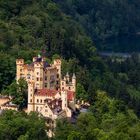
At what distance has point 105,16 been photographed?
15650cm

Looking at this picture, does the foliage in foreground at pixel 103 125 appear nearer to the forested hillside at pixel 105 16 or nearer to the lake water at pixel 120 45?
the lake water at pixel 120 45

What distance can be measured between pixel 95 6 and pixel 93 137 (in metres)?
102

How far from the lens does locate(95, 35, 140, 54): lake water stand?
127m

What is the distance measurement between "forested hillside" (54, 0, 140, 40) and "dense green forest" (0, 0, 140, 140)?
18.7ft

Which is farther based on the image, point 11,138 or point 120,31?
point 120,31

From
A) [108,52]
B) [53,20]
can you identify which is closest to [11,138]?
[53,20]

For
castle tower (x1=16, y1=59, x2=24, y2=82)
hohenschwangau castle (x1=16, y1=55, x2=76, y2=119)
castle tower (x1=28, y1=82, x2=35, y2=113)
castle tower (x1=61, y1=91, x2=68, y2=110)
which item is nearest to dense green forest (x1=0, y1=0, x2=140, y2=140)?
castle tower (x1=16, y1=59, x2=24, y2=82)

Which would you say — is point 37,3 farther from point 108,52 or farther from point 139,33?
point 139,33

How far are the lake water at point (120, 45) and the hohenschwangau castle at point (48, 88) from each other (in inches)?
2507

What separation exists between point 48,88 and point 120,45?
73.7 meters

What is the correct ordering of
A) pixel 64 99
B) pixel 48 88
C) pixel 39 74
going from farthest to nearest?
pixel 48 88 → pixel 39 74 → pixel 64 99

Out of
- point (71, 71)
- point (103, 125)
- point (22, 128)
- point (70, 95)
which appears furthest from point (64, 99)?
point (71, 71)

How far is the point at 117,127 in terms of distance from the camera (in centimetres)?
5881

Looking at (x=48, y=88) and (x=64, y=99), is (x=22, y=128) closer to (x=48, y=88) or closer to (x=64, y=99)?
(x=64, y=99)
